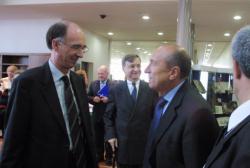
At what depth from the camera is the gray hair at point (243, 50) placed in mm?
943

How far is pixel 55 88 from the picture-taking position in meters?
1.85

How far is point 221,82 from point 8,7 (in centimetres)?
564

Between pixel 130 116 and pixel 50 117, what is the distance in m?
1.29

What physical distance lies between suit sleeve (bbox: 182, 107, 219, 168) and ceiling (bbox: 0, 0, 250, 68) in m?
5.02

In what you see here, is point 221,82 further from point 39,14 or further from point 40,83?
point 39,14

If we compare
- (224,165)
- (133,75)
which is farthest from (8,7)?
(224,165)

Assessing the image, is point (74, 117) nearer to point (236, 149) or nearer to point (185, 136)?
point (185, 136)

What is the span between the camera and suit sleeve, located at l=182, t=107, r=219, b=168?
1.58m

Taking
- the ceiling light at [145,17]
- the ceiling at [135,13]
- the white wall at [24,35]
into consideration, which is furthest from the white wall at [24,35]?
the ceiling light at [145,17]

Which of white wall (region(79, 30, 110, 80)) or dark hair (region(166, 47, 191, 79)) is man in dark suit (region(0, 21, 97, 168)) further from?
white wall (region(79, 30, 110, 80))

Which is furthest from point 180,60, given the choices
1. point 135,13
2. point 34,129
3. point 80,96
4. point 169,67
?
point 135,13

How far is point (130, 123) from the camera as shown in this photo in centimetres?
295

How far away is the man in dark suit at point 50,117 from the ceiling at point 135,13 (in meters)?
4.78

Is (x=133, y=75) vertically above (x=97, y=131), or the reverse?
(x=133, y=75)
